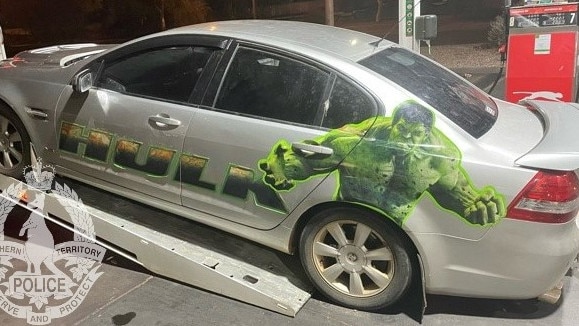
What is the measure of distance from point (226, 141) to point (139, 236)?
0.84 metres

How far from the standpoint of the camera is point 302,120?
9.74 ft

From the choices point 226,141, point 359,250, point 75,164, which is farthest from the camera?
point 75,164

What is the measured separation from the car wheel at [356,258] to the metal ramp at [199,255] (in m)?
0.21

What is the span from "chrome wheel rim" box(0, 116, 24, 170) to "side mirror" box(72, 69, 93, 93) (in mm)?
958

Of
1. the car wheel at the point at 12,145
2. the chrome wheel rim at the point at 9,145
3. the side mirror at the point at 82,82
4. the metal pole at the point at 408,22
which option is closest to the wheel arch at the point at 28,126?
the car wheel at the point at 12,145

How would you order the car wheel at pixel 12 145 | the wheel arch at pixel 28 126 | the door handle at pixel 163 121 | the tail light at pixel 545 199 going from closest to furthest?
the tail light at pixel 545 199 → the door handle at pixel 163 121 → the wheel arch at pixel 28 126 → the car wheel at pixel 12 145

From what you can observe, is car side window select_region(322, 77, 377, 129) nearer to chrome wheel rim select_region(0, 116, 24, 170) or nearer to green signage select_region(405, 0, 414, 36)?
chrome wheel rim select_region(0, 116, 24, 170)

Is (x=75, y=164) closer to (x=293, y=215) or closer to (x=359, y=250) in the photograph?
(x=293, y=215)

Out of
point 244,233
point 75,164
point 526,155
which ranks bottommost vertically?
→ point 244,233

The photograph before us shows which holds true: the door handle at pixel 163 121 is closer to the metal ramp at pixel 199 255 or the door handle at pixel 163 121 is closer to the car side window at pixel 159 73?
the car side window at pixel 159 73

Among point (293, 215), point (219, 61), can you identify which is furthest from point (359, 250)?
point (219, 61)

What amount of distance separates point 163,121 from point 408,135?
1535mm

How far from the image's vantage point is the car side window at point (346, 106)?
2.84 meters

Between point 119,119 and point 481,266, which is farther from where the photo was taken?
point 119,119
